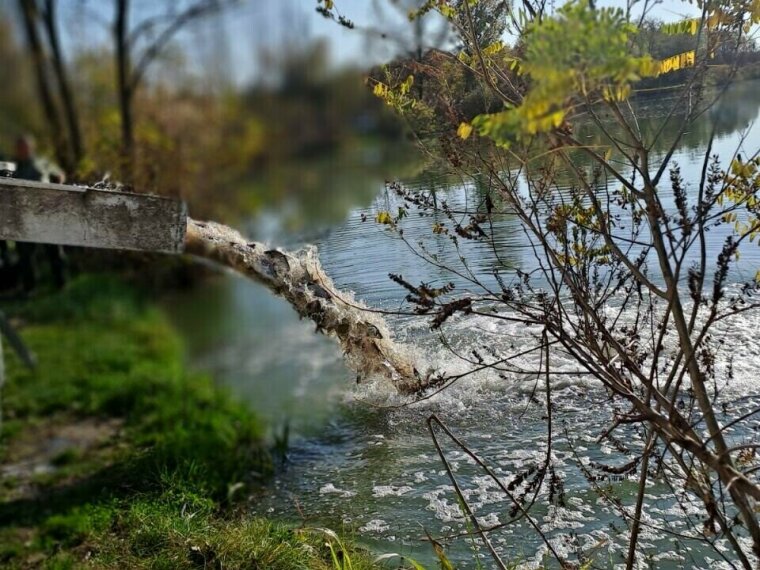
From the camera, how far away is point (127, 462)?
605 cm

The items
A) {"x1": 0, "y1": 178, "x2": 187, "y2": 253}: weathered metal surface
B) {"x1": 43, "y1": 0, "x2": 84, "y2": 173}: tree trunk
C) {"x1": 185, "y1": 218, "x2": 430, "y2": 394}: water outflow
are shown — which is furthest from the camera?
{"x1": 43, "y1": 0, "x2": 84, "y2": 173}: tree trunk

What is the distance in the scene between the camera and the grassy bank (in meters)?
4.28

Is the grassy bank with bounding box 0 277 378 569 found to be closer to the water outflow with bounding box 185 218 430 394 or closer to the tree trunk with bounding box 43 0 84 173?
the water outflow with bounding box 185 218 430 394

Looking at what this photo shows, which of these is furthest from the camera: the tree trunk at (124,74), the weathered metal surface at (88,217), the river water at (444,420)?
the tree trunk at (124,74)

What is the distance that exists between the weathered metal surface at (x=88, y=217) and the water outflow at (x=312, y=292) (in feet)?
4.60

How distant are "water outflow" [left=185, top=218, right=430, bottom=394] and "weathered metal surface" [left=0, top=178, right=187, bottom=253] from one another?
140 cm

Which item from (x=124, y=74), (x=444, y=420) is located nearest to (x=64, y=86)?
(x=124, y=74)

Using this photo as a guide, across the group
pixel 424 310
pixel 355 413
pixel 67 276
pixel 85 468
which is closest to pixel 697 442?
pixel 424 310

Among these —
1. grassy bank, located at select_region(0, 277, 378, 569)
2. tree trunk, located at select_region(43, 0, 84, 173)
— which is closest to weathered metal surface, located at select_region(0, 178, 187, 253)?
grassy bank, located at select_region(0, 277, 378, 569)

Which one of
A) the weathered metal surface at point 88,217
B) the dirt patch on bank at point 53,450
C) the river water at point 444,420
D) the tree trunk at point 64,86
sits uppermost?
the tree trunk at point 64,86

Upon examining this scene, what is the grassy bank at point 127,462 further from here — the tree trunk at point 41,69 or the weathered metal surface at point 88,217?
the tree trunk at point 41,69

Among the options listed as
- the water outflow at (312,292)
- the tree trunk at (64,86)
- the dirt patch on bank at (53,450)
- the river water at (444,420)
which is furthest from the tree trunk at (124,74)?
the water outflow at (312,292)

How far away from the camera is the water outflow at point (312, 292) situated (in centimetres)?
483

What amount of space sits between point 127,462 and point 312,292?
225 centimetres
